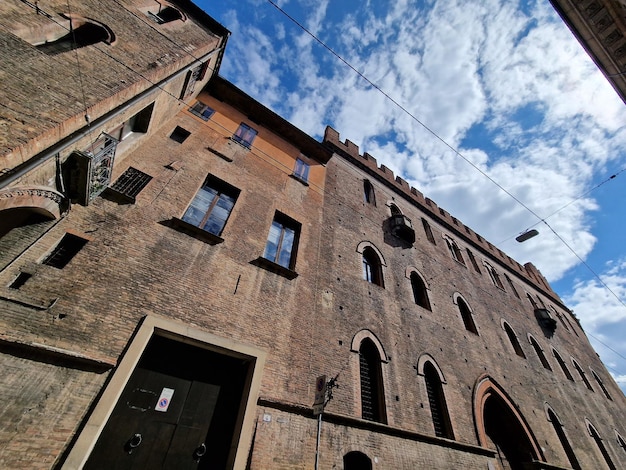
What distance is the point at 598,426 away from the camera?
44.7 feet

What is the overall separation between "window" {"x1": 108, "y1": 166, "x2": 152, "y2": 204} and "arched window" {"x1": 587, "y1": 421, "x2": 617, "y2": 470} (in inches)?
776

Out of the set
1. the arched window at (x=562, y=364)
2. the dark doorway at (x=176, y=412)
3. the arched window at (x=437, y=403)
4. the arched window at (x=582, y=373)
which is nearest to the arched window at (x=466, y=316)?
the arched window at (x=437, y=403)

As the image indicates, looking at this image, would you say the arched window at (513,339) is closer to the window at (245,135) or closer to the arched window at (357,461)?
the arched window at (357,461)

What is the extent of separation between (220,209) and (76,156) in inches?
140

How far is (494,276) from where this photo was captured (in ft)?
60.2

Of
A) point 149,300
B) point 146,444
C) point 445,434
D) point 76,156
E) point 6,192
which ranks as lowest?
point 146,444

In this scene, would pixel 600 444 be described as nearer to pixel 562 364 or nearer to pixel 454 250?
pixel 562 364

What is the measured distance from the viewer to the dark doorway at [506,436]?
9625 mm

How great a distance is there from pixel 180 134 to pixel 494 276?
18940 millimetres

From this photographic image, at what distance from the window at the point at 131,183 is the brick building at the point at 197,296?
0.05 meters

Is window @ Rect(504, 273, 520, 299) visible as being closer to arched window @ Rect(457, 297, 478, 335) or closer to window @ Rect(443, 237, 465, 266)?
window @ Rect(443, 237, 465, 266)

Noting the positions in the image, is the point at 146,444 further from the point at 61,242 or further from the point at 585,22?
the point at 585,22

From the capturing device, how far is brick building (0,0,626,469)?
14.3 ft

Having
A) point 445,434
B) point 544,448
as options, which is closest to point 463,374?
point 445,434
